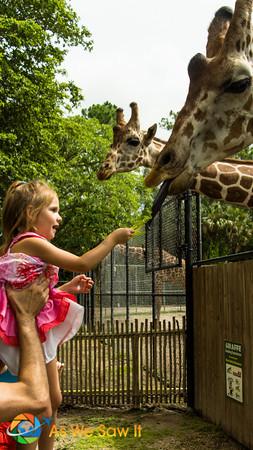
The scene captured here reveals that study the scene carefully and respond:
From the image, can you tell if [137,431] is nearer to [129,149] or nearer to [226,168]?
[226,168]

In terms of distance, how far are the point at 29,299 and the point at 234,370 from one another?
3.83 meters

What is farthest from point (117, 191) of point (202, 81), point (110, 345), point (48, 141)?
point (202, 81)

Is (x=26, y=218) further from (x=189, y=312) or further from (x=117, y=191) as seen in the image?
(x=117, y=191)

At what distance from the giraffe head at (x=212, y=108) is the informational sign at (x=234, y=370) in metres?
2.49

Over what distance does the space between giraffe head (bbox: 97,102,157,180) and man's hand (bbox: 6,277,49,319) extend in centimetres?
593

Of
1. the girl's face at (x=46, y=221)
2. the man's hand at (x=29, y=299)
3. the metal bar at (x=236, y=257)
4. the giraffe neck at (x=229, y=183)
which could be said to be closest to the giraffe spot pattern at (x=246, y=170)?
the giraffe neck at (x=229, y=183)

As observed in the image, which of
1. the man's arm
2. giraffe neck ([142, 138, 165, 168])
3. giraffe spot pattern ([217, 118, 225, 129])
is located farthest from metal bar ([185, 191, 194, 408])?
the man's arm

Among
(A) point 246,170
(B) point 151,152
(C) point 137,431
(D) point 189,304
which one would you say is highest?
(B) point 151,152

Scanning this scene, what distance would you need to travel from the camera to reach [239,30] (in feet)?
11.0

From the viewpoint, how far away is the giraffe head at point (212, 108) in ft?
10.7

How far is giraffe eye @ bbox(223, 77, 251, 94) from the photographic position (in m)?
3.31

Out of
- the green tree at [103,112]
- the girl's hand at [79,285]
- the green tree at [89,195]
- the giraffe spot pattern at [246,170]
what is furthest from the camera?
the green tree at [103,112]

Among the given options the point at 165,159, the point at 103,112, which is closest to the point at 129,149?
the point at 165,159

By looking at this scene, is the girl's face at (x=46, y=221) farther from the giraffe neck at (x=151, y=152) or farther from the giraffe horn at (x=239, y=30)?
the giraffe neck at (x=151, y=152)
